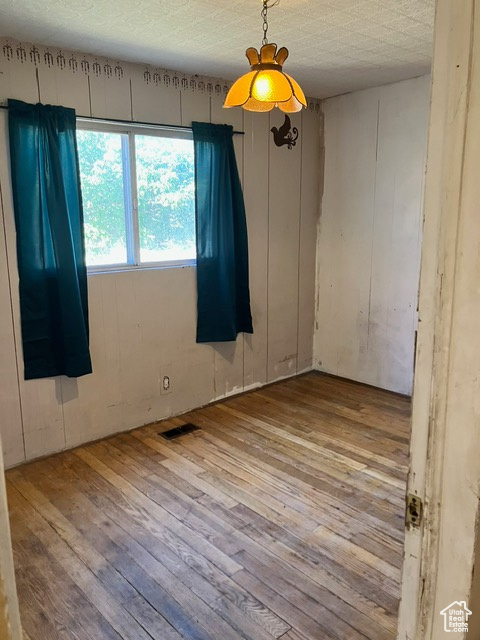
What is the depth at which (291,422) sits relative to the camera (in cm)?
368

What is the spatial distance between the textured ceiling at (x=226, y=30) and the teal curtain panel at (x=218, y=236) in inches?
20.7

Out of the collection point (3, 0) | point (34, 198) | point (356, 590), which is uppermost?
point (3, 0)

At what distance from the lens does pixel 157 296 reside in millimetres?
3541

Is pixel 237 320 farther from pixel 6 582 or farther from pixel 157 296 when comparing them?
pixel 6 582

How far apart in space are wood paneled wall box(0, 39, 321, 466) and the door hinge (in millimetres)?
2647

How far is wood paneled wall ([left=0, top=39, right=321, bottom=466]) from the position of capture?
Result: 114 inches

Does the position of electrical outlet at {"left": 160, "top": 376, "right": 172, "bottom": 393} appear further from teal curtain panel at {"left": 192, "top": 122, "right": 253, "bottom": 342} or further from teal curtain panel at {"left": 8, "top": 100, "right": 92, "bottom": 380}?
teal curtain panel at {"left": 8, "top": 100, "right": 92, "bottom": 380}

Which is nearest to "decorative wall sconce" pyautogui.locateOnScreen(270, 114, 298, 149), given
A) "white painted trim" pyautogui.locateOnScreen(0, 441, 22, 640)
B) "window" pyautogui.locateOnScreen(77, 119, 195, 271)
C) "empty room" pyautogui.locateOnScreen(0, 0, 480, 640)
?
"empty room" pyautogui.locateOnScreen(0, 0, 480, 640)

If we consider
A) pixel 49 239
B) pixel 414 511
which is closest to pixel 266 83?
pixel 49 239

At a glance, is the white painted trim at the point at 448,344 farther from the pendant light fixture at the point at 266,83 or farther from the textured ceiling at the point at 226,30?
the textured ceiling at the point at 226,30

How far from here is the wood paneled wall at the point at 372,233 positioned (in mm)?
3855

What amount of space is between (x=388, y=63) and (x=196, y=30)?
4.70 feet

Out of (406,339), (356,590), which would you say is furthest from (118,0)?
(406,339)

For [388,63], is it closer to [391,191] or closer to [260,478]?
[391,191]
